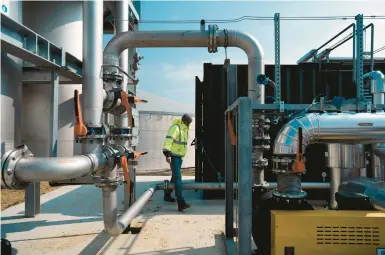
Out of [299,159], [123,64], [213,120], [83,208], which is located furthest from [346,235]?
[83,208]

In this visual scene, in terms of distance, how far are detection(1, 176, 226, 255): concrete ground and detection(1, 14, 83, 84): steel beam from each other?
7.12 ft

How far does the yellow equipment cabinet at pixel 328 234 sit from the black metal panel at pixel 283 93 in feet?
11.6

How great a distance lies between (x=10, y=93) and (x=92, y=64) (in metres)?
0.92

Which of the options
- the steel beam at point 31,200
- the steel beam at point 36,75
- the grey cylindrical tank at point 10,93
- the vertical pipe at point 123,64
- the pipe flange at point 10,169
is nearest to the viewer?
the pipe flange at point 10,169

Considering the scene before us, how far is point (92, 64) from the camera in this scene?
3178mm

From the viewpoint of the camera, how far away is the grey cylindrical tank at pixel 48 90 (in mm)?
4406

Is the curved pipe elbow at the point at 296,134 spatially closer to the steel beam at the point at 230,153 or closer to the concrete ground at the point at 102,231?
the steel beam at the point at 230,153

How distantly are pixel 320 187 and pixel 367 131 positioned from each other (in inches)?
115

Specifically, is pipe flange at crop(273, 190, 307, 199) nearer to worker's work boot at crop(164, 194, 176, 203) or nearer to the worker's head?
the worker's head

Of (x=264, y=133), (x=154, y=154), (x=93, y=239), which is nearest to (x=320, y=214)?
(x=264, y=133)

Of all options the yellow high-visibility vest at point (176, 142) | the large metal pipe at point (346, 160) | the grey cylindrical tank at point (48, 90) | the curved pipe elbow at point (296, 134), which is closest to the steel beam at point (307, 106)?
the curved pipe elbow at point (296, 134)

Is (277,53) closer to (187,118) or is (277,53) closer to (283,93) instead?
(187,118)

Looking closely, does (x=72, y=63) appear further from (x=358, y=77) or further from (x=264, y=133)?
(x=358, y=77)

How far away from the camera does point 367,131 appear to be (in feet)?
8.38
